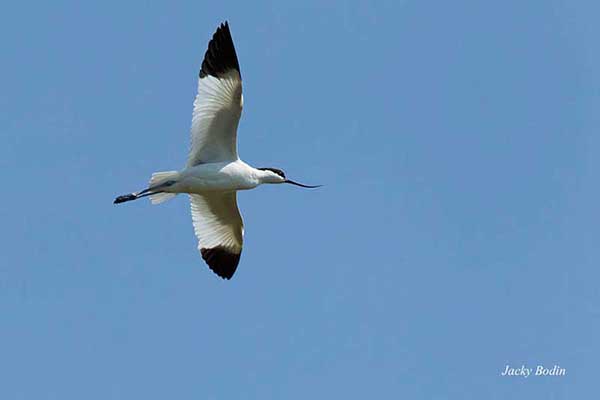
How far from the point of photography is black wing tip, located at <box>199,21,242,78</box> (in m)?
23.9

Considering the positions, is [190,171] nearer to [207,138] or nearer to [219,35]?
[207,138]

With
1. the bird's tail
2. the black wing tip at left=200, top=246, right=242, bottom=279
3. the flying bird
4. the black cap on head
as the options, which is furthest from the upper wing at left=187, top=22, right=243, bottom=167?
the black wing tip at left=200, top=246, right=242, bottom=279

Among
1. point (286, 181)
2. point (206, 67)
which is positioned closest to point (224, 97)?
point (206, 67)

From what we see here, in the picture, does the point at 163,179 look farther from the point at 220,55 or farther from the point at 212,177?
the point at 220,55

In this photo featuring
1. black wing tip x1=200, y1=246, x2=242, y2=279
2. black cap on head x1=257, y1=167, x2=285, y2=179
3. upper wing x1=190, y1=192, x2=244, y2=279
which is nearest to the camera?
black cap on head x1=257, y1=167, x2=285, y2=179

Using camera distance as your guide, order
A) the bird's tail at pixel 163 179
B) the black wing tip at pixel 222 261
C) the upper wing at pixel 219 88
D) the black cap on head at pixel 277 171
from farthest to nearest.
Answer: the black wing tip at pixel 222 261 < the black cap on head at pixel 277 171 < the bird's tail at pixel 163 179 < the upper wing at pixel 219 88

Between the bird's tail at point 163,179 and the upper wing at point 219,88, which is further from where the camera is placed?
the bird's tail at point 163,179

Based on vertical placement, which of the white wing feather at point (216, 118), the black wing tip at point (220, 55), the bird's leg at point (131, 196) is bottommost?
the bird's leg at point (131, 196)

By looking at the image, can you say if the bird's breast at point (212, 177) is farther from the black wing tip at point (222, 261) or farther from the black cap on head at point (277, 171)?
the black wing tip at point (222, 261)

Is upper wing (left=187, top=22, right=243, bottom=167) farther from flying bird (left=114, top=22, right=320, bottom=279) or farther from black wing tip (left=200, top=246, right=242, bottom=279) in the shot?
black wing tip (left=200, top=246, right=242, bottom=279)

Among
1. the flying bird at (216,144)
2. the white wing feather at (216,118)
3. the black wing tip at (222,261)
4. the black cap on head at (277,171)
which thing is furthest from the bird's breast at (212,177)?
the black wing tip at (222,261)

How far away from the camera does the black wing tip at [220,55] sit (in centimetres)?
2394

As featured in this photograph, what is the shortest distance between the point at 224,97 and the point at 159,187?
1.95m

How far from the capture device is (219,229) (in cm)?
2620
